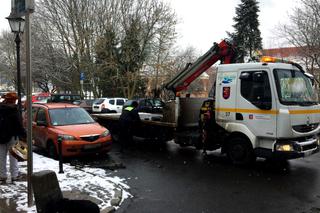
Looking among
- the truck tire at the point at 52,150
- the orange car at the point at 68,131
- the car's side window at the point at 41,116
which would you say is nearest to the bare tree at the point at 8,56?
the car's side window at the point at 41,116

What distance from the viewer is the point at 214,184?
7.46 metres

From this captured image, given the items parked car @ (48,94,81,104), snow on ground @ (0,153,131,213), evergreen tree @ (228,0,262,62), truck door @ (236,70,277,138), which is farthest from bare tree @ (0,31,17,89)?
truck door @ (236,70,277,138)

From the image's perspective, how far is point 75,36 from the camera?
34312 millimetres

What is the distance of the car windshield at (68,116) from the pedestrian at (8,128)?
3359mm

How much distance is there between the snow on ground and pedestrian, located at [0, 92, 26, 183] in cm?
44

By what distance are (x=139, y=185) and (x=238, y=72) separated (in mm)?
3900

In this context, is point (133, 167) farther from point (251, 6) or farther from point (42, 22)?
point (251, 6)

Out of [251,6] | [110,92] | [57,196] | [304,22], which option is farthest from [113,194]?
[251,6]

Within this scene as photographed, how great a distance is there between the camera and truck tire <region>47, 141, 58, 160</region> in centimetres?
1009

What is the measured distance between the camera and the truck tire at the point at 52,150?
1009 cm

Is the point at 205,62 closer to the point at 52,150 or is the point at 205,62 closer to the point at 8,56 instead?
the point at 52,150

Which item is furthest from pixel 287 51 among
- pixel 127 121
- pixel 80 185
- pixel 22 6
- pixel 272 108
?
pixel 22 6

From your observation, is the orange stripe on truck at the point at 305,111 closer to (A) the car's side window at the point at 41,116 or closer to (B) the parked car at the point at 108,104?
(A) the car's side window at the point at 41,116

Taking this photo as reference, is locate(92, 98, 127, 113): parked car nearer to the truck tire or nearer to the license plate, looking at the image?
the truck tire
